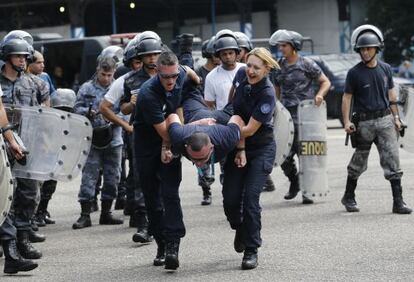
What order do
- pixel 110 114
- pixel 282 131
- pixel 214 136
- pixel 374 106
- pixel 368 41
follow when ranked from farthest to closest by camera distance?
pixel 282 131
pixel 374 106
pixel 368 41
pixel 110 114
pixel 214 136

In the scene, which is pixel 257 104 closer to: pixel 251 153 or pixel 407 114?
pixel 251 153

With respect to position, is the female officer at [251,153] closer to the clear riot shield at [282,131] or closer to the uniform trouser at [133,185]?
the uniform trouser at [133,185]

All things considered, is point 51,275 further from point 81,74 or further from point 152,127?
point 81,74

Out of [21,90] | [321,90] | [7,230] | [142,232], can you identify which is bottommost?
[142,232]

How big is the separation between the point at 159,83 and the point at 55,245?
2408mm

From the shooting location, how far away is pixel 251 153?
8430 millimetres

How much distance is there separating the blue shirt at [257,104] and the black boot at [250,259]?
2.55 feet

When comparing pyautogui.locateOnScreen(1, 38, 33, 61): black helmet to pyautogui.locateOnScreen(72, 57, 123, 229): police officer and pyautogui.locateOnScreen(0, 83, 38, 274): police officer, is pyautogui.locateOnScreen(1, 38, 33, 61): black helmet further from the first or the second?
pyautogui.locateOnScreen(72, 57, 123, 229): police officer

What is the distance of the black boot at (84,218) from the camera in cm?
1100

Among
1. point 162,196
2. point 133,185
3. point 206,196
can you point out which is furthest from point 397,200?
point 162,196

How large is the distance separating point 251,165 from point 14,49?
80.5 inches

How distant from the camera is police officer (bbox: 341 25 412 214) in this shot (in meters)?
10.8

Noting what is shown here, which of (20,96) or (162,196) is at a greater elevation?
(20,96)

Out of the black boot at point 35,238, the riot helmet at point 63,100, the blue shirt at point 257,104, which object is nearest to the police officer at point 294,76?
the riot helmet at point 63,100
